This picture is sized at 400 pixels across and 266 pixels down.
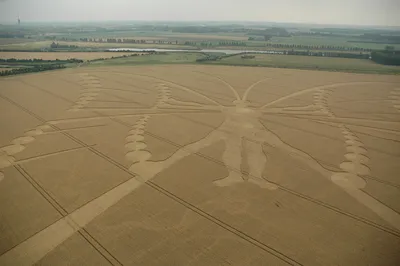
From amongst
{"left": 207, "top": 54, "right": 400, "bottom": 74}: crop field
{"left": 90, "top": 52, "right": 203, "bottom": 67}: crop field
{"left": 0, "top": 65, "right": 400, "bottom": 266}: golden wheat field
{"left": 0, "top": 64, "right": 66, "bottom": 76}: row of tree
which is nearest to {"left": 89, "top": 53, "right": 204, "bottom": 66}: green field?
{"left": 90, "top": 52, "right": 203, "bottom": 67}: crop field

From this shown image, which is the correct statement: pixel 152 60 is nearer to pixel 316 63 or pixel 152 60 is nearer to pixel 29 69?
pixel 29 69

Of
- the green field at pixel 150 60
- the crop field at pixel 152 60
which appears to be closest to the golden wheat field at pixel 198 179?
the green field at pixel 150 60

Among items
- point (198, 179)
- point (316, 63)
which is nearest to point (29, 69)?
point (198, 179)

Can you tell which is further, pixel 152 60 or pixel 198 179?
pixel 152 60

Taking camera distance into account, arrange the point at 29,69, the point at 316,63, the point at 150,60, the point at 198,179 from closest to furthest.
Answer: the point at 198,179 → the point at 29,69 → the point at 316,63 → the point at 150,60

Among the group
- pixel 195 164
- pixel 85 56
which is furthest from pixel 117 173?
pixel 85 56

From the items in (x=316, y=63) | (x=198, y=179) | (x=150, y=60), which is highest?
(x=316, y=63)

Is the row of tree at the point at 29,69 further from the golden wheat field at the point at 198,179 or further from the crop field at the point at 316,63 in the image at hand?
the crop field at the point at 316,63
